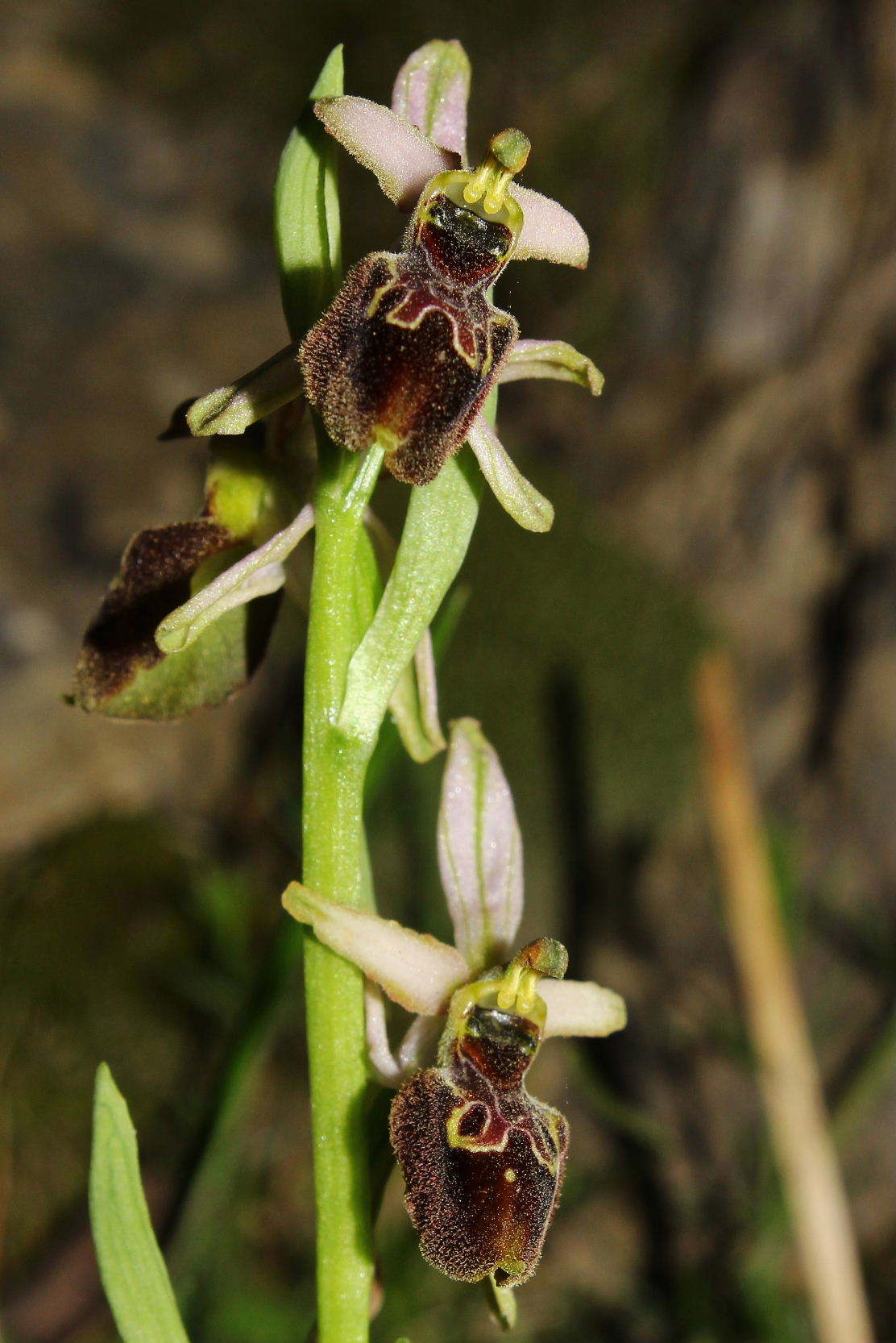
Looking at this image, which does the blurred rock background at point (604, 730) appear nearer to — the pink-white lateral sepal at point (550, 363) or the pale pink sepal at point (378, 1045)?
the pale pink sepal at point (378, 1045)

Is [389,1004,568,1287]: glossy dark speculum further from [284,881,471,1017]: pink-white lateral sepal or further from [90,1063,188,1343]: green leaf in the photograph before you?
[90,1063,188,1343]: green leaf

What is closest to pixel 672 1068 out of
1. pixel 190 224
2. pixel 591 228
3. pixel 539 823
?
pixel 539 823

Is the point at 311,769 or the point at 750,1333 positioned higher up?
the point at 311,769

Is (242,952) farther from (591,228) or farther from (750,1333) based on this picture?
(591,228)

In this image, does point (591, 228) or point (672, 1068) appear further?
point (591, 228)

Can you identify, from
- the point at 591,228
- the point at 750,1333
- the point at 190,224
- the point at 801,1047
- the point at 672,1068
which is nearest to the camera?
the point at 801,1047

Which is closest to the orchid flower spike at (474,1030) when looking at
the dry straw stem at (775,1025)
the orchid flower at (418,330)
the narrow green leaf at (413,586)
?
the narrow green leaf at (413,586)

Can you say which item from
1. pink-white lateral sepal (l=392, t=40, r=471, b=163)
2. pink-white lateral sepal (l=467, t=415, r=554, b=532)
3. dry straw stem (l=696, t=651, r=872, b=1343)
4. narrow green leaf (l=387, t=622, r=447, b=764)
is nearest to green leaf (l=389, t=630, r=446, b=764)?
narrow green leaf (l=387, t=622, r=447, b=764)

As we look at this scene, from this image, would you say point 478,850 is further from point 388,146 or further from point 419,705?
point 388,146
